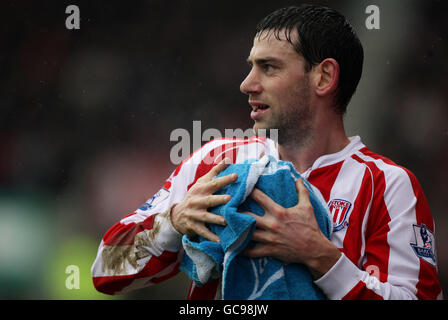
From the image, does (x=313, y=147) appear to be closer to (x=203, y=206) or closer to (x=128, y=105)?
(x=203, y=206)

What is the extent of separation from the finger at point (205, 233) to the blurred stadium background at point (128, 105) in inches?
83.9

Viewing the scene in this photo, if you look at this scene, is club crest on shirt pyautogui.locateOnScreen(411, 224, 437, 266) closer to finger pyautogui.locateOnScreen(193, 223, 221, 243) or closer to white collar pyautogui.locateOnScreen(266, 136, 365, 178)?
white collar pyautogui.locateOnScreen(266, 136, 365, 178)

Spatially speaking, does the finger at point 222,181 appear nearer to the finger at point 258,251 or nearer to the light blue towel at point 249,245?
the light blue towel at point 249,245

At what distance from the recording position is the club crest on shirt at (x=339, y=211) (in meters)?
1.17

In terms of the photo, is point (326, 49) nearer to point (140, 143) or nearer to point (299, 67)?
point (299, 67)

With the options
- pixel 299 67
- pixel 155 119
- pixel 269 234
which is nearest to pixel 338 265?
pixel 269 234

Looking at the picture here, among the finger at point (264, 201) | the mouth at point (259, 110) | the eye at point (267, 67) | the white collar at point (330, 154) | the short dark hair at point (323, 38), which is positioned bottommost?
the finger at point (264, 201)

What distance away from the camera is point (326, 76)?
134 cm

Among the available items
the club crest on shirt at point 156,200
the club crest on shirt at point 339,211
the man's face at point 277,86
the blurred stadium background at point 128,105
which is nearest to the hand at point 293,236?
the club crest on shirt at point 339,211

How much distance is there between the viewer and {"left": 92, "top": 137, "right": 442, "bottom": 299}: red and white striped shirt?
3.55ft

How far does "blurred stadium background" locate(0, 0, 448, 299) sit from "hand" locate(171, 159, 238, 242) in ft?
6.85
